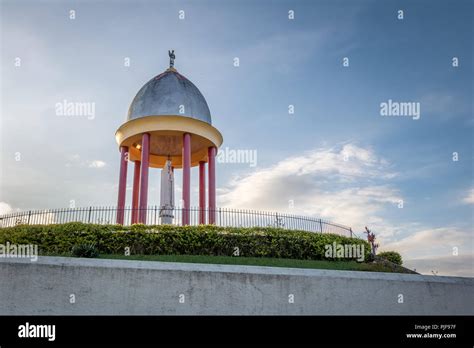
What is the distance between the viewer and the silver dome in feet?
59.1

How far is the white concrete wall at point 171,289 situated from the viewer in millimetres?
8578

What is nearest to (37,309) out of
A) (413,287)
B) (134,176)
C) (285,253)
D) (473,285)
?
(285,253)

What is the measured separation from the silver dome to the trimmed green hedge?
6.67 m

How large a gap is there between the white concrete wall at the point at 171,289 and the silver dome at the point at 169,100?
33.5ft

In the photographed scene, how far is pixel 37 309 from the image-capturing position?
27.8 feet

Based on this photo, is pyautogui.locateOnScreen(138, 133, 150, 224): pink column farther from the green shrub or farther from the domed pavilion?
the green shrub

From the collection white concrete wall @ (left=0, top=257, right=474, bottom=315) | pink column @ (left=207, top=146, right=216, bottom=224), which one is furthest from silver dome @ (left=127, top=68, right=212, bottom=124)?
white concrete wall @ (left=0, top=257, right=474, bottom=315)

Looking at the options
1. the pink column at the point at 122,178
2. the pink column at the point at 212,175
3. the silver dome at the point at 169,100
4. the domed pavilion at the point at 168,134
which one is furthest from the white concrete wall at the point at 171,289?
the silver dome at the point at 169,100

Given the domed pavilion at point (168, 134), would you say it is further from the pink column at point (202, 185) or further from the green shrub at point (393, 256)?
the green shrub at point (393, 256)

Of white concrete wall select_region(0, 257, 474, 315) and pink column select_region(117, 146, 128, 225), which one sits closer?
white concrete wall select_region(0, 257, 474, 315)

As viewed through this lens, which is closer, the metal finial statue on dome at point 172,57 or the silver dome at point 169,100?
the silver dome at point 169,100

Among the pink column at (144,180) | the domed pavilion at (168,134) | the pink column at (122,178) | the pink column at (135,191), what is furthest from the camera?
the pink column at (135,191)

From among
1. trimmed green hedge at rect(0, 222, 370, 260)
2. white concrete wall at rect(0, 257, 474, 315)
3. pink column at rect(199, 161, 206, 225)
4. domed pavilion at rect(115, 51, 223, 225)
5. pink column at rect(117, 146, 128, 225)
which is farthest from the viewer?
pink column at rect(199, 161, 206, 225)
